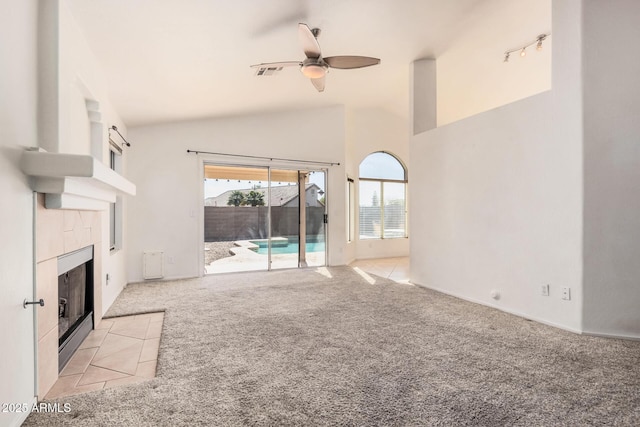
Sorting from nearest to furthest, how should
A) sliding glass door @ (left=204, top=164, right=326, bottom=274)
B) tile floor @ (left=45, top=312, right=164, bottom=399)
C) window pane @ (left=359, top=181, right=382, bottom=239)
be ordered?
tile floor @ (left=45, top=312, right=164, bottom=399) < sliding glass door @ (left=204, top=164, right=326, bottom=274) < window pane @ (left=359, top=181, right=382, bottom=239)

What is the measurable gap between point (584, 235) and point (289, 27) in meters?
3.24

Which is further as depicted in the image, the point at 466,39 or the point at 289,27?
the point at 466,39

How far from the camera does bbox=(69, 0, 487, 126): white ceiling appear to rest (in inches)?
96.9

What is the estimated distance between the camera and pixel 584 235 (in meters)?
2.73

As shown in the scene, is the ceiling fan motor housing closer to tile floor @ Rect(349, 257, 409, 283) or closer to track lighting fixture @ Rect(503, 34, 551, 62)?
track lighting fixture @ Rect(503, 34, 551, 62)

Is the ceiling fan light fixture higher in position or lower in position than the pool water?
higher

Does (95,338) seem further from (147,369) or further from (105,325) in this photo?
(147,369)

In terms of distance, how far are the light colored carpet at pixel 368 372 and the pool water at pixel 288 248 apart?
2.21 m

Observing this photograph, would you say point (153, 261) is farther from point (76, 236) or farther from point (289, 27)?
point (289, 27)

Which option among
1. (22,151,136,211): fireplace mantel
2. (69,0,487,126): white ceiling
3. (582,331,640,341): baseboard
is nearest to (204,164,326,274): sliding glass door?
(69,0,487,126): white ceiling

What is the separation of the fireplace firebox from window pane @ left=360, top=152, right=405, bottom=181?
18.5 ft

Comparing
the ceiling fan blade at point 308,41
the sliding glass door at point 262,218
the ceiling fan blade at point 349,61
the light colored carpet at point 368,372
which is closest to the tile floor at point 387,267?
the sliding glass door at point 262,218

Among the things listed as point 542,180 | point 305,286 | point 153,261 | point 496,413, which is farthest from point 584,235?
point 153,261

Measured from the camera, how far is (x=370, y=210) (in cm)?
751
